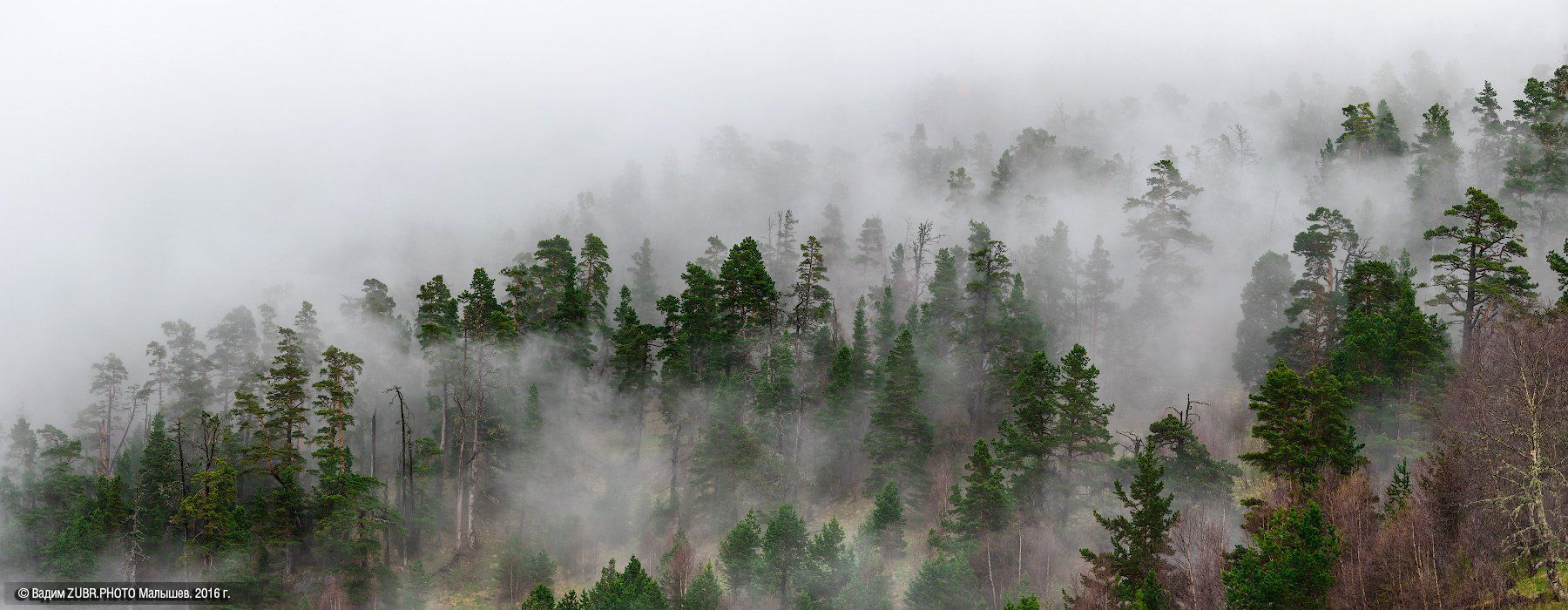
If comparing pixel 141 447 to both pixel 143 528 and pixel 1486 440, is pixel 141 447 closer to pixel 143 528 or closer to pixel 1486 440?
pixel 143 528

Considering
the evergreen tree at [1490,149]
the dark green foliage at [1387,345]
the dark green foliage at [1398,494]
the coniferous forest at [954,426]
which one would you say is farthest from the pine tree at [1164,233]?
the dark green foliage at [1398,494]

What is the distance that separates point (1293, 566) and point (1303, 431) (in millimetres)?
9232

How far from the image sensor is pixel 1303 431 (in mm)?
32250

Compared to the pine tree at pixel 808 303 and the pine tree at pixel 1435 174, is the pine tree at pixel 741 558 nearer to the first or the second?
the pine tree at pixel 808 303

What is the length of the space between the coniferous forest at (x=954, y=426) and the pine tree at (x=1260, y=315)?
19 centimetres

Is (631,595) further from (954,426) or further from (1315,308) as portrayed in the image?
(1315,308)

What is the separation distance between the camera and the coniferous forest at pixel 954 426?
29.8m

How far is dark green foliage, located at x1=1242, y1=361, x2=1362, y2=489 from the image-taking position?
31594 mm

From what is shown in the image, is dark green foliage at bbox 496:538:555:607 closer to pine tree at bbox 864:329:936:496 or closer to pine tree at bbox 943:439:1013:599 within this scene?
pine tree at bbox 864:329:936:496

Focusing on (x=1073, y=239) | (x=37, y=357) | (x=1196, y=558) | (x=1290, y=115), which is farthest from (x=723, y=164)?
(x=37, y=357)

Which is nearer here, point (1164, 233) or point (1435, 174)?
point (1435, 174)

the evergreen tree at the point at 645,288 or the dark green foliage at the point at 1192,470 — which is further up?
the evergreen tree at the point at 645,288

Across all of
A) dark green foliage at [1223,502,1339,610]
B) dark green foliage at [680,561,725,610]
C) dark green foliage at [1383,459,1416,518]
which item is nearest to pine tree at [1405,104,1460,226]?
dark green foliage at [1383,459,1416,518]

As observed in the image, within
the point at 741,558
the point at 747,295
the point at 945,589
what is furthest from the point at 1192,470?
the point at 747,295
